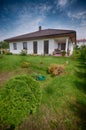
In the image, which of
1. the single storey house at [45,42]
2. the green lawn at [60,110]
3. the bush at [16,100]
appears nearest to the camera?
the bush at [16,100]

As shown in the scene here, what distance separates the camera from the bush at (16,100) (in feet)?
6.48

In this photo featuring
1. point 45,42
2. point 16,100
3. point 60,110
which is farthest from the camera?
point 45,42

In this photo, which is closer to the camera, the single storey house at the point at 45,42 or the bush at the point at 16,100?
the bush at the point at 16,100

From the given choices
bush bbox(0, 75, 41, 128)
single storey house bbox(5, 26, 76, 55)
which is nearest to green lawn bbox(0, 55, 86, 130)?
bush bbox(0, 75, 41, 128)

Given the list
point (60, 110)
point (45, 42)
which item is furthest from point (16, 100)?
point (45, 42)

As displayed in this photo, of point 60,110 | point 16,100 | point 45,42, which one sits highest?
point 45,42

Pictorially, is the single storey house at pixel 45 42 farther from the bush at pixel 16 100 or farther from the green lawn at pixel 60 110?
the bush at pixel 16 100

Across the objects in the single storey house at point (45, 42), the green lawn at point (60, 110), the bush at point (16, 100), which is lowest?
the green lawn at point (60, 110)

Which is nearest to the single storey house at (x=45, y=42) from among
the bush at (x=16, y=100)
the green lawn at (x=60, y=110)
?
the green lawn at (x=60, y=110)

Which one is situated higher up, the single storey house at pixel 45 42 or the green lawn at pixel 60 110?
the single storey house at pixel 45 42

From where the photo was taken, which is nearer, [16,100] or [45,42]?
[16,100]

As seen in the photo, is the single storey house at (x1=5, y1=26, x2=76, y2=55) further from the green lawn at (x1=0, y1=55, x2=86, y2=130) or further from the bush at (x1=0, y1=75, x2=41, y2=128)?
the bush at (x1=0, y1=75, x2=41, y2=128)

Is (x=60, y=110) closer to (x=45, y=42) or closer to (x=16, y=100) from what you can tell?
(x=16, y=100)

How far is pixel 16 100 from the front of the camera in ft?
6.75
